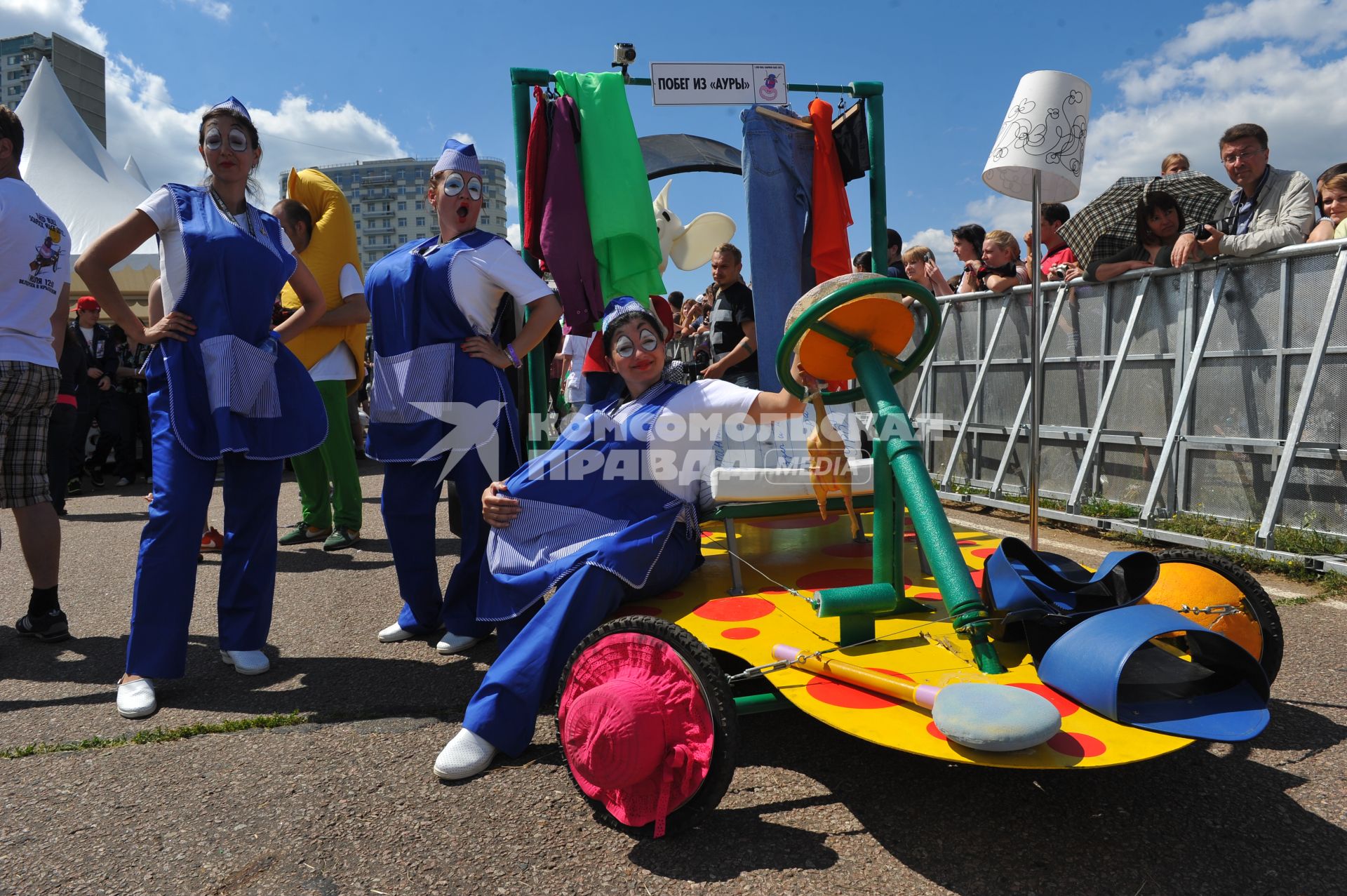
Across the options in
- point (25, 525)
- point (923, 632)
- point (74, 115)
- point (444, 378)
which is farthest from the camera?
point (74, 115)

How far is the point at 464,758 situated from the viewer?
2074mm

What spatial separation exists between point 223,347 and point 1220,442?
4603 millimetres

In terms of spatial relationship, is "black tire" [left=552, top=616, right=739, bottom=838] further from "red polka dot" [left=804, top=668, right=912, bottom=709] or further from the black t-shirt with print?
the black t-shirt with print

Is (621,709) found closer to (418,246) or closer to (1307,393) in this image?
(418,246)

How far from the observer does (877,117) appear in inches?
170

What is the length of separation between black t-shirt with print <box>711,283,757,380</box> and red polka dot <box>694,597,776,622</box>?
2946 mm

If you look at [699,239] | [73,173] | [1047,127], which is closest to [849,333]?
[1047,127]

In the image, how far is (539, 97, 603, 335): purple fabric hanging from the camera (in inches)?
158

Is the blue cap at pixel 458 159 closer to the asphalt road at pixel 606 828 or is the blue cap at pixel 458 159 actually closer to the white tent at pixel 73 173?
the asphalt road at pixel 606 828

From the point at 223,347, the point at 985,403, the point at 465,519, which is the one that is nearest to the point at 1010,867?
the point at 465,519

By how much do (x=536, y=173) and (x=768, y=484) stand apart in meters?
2.22

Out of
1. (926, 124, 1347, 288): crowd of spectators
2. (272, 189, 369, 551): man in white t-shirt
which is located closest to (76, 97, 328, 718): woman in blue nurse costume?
(272, 189, 369, 551): man in white t-shirt

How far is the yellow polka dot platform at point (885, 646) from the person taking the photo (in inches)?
61.7

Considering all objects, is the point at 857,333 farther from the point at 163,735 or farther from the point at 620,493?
the point at 163,735
